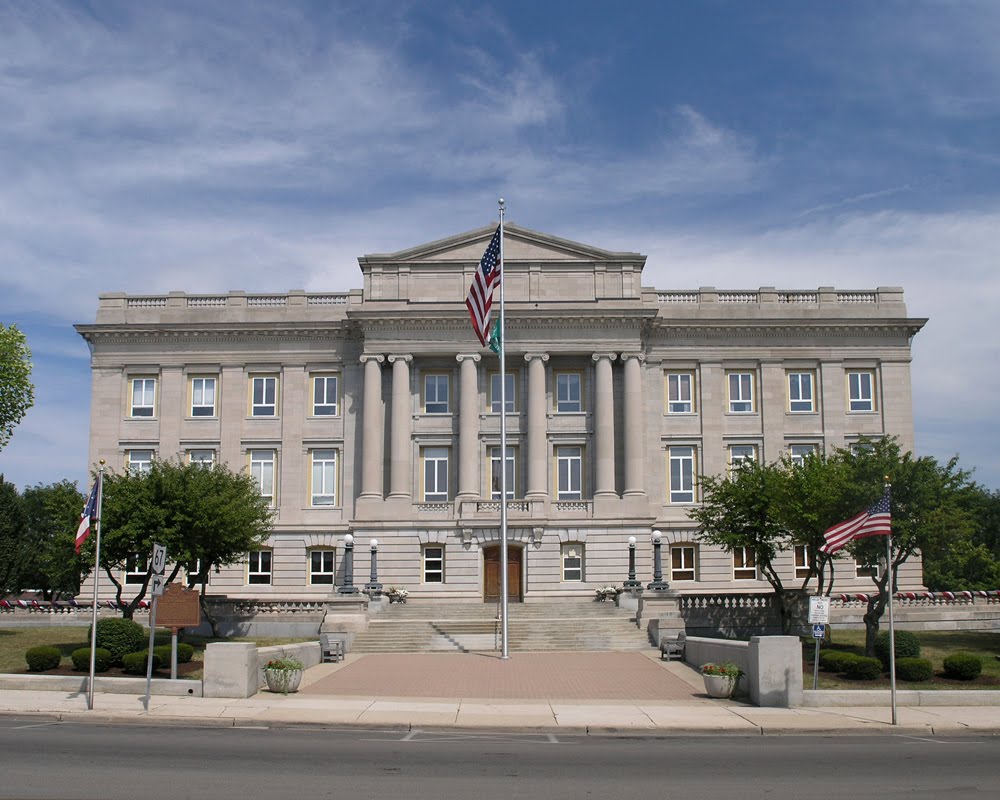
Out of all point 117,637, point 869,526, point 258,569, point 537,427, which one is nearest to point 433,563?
point 537,427

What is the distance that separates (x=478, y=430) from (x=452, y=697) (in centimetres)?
2793

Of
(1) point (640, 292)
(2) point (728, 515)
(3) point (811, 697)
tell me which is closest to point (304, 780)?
(3) point (811, 697)

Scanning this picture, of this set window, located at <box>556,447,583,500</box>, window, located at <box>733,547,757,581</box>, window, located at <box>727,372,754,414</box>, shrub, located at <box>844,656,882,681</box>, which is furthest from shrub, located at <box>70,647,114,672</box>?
window, located at <box>727,372,754,414</box>

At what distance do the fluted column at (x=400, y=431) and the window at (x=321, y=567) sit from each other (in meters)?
5.16

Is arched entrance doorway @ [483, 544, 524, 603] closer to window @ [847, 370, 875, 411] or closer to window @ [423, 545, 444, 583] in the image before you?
window @ [423, 545, 444, 583]

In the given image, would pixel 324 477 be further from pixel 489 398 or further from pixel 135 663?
pixel 135 663

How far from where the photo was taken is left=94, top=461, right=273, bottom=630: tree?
130ft

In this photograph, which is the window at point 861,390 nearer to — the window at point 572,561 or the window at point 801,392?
the window at point 801,392

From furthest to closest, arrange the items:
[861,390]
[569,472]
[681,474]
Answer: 1. [861,390]
2. [681,474]
3. [569,472]

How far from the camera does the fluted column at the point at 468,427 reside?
53.1 m

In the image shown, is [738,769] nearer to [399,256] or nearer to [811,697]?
[811,697]

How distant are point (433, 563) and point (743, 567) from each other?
1600cm

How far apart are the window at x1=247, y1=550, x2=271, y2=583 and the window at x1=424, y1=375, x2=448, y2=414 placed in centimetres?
1122

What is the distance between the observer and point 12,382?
4866cm
